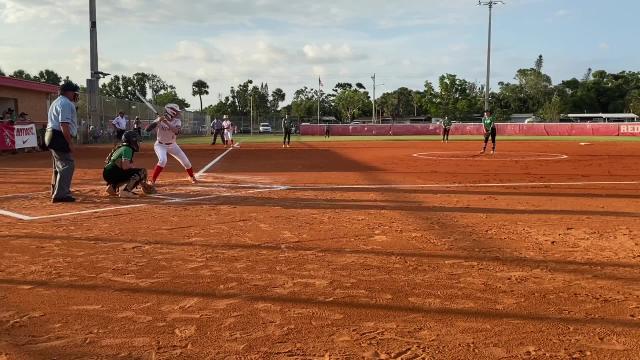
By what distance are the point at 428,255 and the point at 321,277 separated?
1368 mm

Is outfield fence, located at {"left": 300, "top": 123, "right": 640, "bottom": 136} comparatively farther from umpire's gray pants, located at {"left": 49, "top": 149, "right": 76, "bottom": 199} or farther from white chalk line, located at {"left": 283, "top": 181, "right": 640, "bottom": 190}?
umpire's gray pants, located at {"left": 49, "top": 149, "right": 76, "bottom": 199}

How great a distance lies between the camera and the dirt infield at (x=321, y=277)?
11.3 feet

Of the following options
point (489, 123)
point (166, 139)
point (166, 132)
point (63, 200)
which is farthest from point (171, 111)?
point (489, 123)

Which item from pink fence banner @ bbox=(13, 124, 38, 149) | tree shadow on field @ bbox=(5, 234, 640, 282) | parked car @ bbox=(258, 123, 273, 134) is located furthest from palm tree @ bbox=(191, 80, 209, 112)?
tree shadow on field @ bbox=(5, 234, 640, 282)

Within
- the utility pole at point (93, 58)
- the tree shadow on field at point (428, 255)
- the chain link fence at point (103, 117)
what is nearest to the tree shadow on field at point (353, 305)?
the tree shadow on field at point (428, 255)

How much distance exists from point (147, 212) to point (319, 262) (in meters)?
3.91

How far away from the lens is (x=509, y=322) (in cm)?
376

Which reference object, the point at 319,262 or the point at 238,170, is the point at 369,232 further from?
the point at 238,170

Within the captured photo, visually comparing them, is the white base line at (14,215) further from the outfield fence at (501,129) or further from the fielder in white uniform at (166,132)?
the outfield fence at (501,129)

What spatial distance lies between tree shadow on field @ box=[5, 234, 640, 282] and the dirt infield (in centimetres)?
3

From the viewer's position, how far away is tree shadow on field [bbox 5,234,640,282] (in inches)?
198

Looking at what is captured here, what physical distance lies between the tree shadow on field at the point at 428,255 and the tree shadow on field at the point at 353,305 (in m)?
1.23

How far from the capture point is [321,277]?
4.83 metres

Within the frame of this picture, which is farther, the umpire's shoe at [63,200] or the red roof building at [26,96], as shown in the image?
the red roof building at [26,96]
